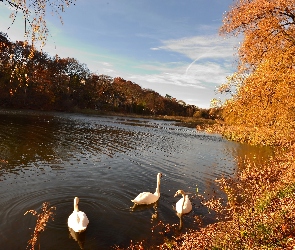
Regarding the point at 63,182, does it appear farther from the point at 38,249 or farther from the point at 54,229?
the point at 38,249

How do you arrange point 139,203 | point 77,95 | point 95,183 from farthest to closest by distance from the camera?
1. point 77,95
2. point 95,183
3. point 139,203

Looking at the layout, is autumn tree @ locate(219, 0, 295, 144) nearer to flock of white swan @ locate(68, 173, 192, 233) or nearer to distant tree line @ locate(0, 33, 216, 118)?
flock of white swan @ locate(68, 173, 192, 233)

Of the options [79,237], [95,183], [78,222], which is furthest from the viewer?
[95,183]

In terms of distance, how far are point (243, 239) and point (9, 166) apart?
17406 millimetres

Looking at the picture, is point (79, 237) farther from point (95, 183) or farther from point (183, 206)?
point (95, 183)

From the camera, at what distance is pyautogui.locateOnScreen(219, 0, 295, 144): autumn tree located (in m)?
12.2

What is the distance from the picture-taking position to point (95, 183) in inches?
670

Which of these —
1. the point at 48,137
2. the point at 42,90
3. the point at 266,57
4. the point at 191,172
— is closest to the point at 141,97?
the point at 42,90

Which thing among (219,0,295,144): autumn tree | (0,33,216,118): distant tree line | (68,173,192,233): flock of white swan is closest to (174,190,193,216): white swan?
(68,173,192,233): flock of white swan

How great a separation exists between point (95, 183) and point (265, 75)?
38.5 feet

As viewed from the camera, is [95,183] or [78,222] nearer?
[78,222]

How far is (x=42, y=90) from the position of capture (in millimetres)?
86062

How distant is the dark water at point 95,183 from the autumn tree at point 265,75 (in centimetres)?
541

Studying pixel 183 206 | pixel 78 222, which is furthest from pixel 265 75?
pixel 78 222
